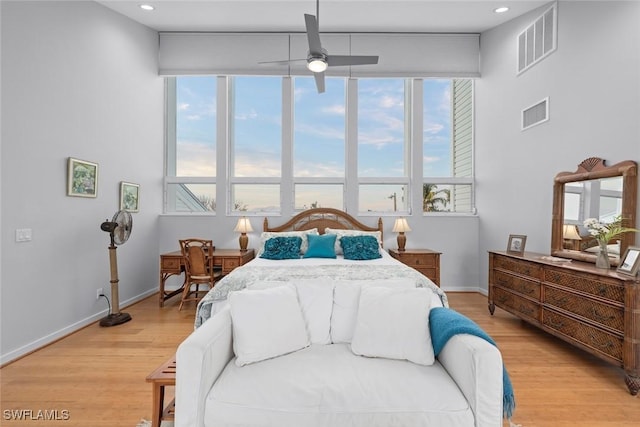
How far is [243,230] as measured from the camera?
480 cm

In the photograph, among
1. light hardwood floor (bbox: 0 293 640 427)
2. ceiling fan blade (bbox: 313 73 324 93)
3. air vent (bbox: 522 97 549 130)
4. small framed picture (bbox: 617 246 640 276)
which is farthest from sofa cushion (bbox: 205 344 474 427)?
air vent (bbox: 522 97 549 130)

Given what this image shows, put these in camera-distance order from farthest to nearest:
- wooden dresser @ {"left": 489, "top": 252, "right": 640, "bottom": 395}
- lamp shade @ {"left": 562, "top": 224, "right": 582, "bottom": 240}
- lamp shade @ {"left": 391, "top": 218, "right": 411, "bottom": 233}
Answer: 1. lamp shade @ {"left": 391, "top": 218, "right": 411, "bottom": 233}
2. lamp shade @ {"left": 562, "top": 224, "right": 582, "bottom": 240}
3. wooden dresser @ {"left": 489, "top": 252, "right": 640, "bottom": 395}

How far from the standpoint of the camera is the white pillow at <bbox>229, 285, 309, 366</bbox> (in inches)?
69.8

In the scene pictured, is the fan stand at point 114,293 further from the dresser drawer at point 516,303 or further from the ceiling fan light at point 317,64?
the dresser drawer at point 516,303

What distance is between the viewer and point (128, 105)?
14.6ft

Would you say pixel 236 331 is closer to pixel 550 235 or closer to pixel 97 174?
pixel 97 174

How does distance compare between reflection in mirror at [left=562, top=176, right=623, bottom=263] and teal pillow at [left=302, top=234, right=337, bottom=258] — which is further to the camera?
teal pillow at [left=302, top=234, right=337, bottom=258]

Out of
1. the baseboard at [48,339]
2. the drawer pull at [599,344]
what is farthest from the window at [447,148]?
the baseboard at [48,339]

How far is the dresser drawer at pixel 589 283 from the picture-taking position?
7.80 ft

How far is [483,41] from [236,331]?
18.6 feet

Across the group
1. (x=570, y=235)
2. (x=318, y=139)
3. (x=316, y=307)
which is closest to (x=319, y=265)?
(x=316, y=307)

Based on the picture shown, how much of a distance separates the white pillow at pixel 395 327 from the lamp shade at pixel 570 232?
2427mm

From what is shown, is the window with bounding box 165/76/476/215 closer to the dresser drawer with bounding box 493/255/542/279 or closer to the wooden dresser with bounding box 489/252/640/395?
the dresser drawer with bounding box 493/255/542/279

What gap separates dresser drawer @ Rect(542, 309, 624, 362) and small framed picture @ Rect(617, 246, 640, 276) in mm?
504
